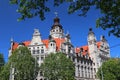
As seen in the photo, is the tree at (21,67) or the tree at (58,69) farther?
the tree at (58,69)

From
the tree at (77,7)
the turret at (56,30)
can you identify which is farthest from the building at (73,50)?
the tree at (77,7)

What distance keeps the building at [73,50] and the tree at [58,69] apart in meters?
15.5

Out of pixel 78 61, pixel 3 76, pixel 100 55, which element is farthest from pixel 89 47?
pixel 3 76

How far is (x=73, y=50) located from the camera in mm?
82562

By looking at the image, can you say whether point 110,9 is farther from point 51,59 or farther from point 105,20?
point 51,59

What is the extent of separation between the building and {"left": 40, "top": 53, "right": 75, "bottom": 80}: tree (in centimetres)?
1546

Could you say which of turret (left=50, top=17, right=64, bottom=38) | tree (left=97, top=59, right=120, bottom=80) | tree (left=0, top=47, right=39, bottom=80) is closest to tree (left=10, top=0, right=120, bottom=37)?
tree (left=0, top=47, right=39, bottom=80)

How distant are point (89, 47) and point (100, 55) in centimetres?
551

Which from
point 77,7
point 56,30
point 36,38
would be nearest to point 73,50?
point 36,38

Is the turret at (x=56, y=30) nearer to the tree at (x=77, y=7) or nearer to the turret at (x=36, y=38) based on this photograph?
the turret at (x=36, y=38)

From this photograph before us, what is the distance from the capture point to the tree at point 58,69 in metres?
58.0

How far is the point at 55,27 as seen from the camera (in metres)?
97.1

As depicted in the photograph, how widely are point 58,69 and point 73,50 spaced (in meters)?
24.3

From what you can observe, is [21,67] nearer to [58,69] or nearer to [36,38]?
[58,69]
